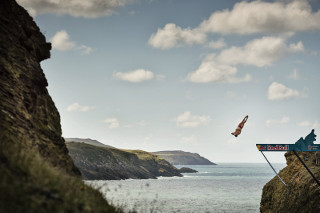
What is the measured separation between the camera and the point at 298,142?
2105cm

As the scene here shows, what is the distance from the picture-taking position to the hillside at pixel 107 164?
124200 mm

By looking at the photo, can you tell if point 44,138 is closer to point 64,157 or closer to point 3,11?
point 64,157

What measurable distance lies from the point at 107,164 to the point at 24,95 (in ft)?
409

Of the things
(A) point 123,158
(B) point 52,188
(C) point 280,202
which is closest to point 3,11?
(B) point 52,188

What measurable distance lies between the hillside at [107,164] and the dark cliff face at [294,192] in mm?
87071

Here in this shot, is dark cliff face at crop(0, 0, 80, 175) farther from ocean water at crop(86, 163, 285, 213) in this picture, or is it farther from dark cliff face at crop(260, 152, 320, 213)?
dark cliff face at crop(260, 152, 320, 213)

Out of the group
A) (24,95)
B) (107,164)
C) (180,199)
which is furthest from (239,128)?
(107,164)

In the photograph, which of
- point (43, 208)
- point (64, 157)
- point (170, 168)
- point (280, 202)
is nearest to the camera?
point (43, 208)

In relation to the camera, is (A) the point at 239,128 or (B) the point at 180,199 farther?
(B) the point at 180,199

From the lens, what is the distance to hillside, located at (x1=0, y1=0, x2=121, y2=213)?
787cm

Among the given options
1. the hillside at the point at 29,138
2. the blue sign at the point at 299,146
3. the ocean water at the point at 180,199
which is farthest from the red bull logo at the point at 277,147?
the hillside at the point at 29,138

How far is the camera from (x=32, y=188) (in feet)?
26.5

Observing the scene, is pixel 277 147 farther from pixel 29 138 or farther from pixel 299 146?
pixel 29 138

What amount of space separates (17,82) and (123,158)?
466 ft
